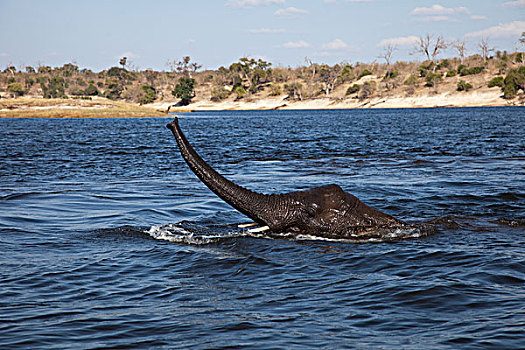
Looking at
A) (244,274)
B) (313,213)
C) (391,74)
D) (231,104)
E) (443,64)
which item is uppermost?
(443,64)

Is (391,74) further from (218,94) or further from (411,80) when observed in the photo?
(218,94)

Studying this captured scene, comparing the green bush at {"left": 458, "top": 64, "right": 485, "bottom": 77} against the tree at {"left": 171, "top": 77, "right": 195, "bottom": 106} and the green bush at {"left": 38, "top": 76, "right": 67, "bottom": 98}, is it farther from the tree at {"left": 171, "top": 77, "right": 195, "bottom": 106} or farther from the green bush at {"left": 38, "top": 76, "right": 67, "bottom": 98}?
the green bush at {"left": 38, "top": 76, "right": 67, "bottom": 98}

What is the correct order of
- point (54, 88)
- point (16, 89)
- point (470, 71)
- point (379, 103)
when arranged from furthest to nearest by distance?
point (54, 88), point (16, 89), point (379, 103), point (470, 71)

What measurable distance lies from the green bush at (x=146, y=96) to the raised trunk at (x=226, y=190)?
13504cm

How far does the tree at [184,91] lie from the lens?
5423 inches

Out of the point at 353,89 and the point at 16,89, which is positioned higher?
the point at 16,89

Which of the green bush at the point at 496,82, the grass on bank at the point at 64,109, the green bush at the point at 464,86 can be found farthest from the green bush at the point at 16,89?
the green bush at the point at 496,82

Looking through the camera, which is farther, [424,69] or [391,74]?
[391,74]

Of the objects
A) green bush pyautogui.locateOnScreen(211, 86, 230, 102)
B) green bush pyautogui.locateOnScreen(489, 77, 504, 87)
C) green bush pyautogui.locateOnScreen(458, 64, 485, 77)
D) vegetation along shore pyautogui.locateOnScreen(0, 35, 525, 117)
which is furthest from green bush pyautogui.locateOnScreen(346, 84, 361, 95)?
green bush pyautogui.locateOnScreen(211, 86, 230, 102)

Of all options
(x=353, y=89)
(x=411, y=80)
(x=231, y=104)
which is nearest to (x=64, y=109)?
(x=231, y=104)

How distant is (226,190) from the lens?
27.2 ft

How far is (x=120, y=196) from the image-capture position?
48.0ft

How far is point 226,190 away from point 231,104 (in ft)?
429

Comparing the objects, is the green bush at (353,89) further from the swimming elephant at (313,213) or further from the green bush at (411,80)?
the swimming elephant at (313,213)
